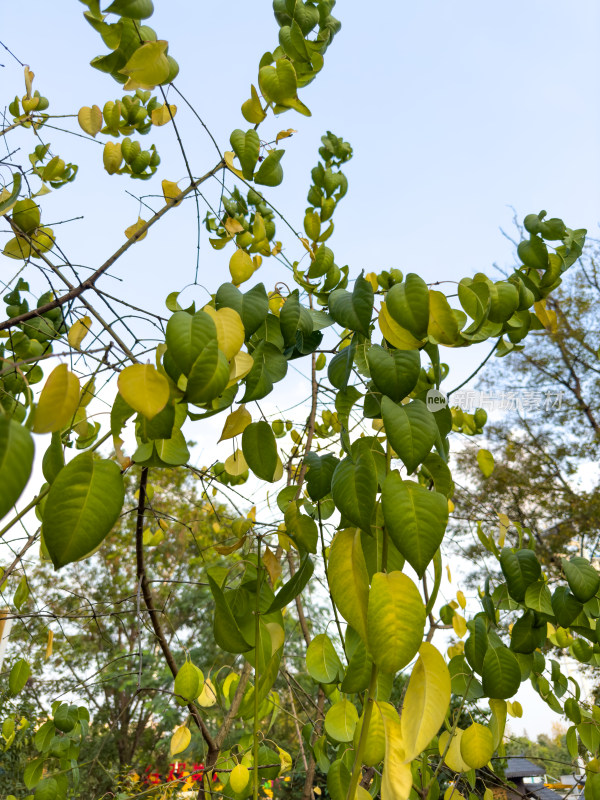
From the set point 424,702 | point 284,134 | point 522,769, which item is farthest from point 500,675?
point 522,769

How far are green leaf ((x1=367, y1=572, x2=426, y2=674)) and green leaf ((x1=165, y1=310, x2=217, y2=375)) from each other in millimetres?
156

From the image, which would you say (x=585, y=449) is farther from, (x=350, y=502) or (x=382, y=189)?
(x=350, y=502)

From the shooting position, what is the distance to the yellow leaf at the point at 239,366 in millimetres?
362

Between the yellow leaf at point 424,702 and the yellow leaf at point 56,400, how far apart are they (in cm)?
23

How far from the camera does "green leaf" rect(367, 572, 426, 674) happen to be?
0.29 meters

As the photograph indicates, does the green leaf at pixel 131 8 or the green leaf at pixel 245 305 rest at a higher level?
the green leaf at pixel 131 8

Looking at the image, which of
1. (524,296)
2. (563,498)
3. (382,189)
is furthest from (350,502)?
(563,498)

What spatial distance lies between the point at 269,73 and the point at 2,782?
444cm

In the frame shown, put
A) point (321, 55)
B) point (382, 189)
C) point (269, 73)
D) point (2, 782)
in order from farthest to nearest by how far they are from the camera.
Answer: point (2, 782), point (382, 189), point (321, 55), point (269, 73)

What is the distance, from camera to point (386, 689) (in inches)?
18.1

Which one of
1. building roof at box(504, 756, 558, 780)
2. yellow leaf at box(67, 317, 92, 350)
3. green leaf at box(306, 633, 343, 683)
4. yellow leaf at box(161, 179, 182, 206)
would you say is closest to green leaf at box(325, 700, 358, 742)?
green leaf at box(306, 633, 343, 683)

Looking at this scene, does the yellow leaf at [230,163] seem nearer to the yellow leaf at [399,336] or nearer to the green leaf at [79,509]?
the yellow leaf at [399,336]

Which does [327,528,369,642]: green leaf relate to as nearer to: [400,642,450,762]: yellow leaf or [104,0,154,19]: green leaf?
[400,642,450,762]: yellow leaf

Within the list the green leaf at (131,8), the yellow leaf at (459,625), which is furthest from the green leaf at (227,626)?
the yellow leaf at (459,625)
